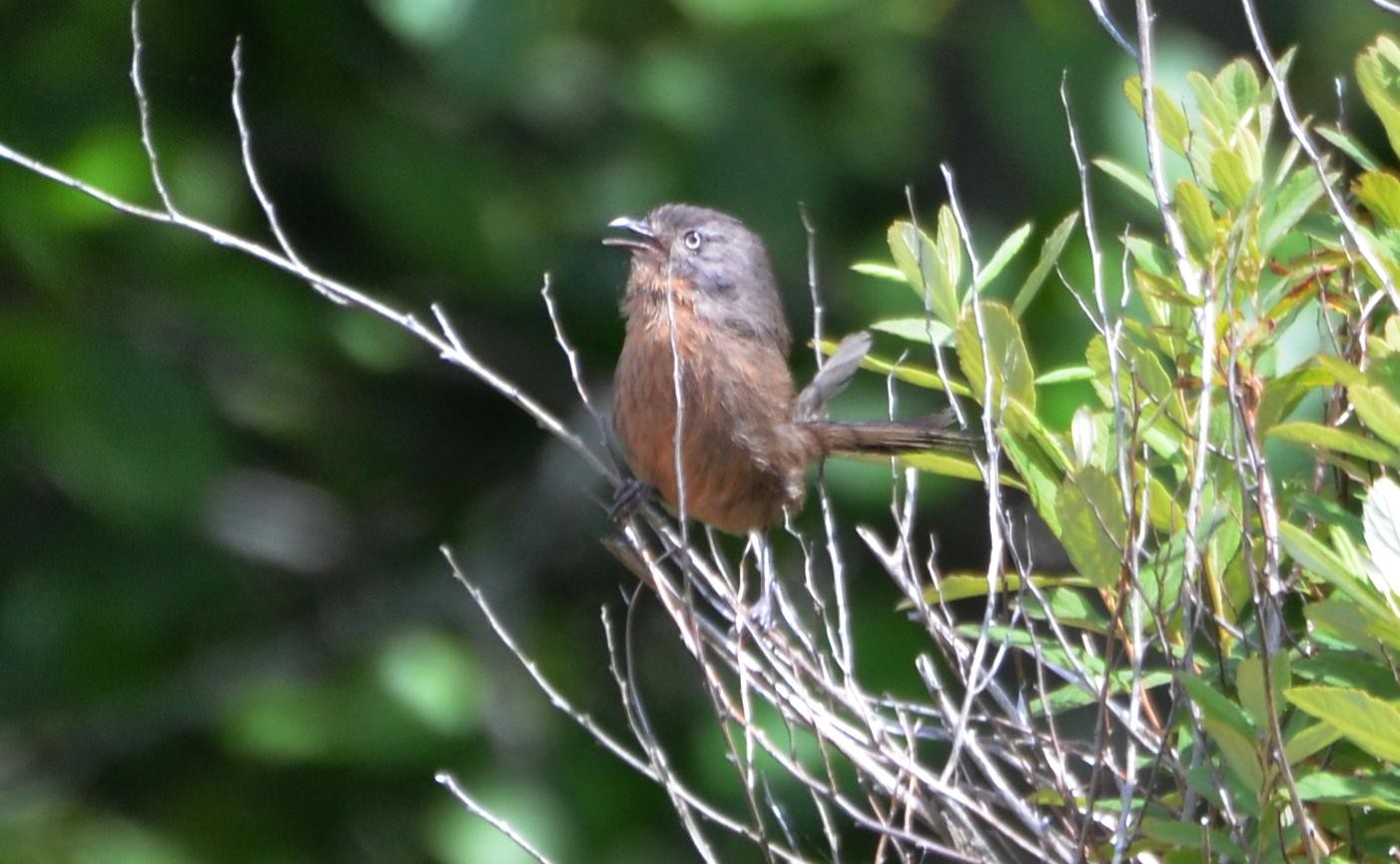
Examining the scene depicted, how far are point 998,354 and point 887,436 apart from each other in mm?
1483

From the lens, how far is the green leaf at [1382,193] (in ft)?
7.67

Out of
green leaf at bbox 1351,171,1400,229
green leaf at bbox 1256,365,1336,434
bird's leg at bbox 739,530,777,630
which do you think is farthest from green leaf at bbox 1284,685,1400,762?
bird's leg at bbox 739,530,777,630

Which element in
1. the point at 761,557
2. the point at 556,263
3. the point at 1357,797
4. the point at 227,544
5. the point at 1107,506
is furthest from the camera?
the point at 227,544

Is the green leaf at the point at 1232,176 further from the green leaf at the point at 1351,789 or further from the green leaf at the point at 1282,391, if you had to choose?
the green leaf at the point at 1351,789

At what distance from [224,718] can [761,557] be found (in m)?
2.99

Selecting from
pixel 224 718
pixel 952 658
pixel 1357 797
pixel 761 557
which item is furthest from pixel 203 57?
pixel 1357 797

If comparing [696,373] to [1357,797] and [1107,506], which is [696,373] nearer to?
[1107,506]

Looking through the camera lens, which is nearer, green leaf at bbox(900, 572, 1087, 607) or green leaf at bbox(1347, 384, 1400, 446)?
green leaf at bbox(1347, 384, 1400, 446)

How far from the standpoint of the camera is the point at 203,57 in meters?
6.10

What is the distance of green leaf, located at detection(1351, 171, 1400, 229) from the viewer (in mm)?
2338

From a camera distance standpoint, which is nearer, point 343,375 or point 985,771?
point 985,771

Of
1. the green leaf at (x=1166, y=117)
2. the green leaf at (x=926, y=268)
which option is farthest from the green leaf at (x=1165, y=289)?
the green leaf at (x=926, y=268)

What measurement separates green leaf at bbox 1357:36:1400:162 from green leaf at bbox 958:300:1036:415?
0.51 metres

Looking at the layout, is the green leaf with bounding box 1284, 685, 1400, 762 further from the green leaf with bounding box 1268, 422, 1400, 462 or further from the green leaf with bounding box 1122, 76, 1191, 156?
the green leaf with bounding box 1122, 76, 1191, 156
